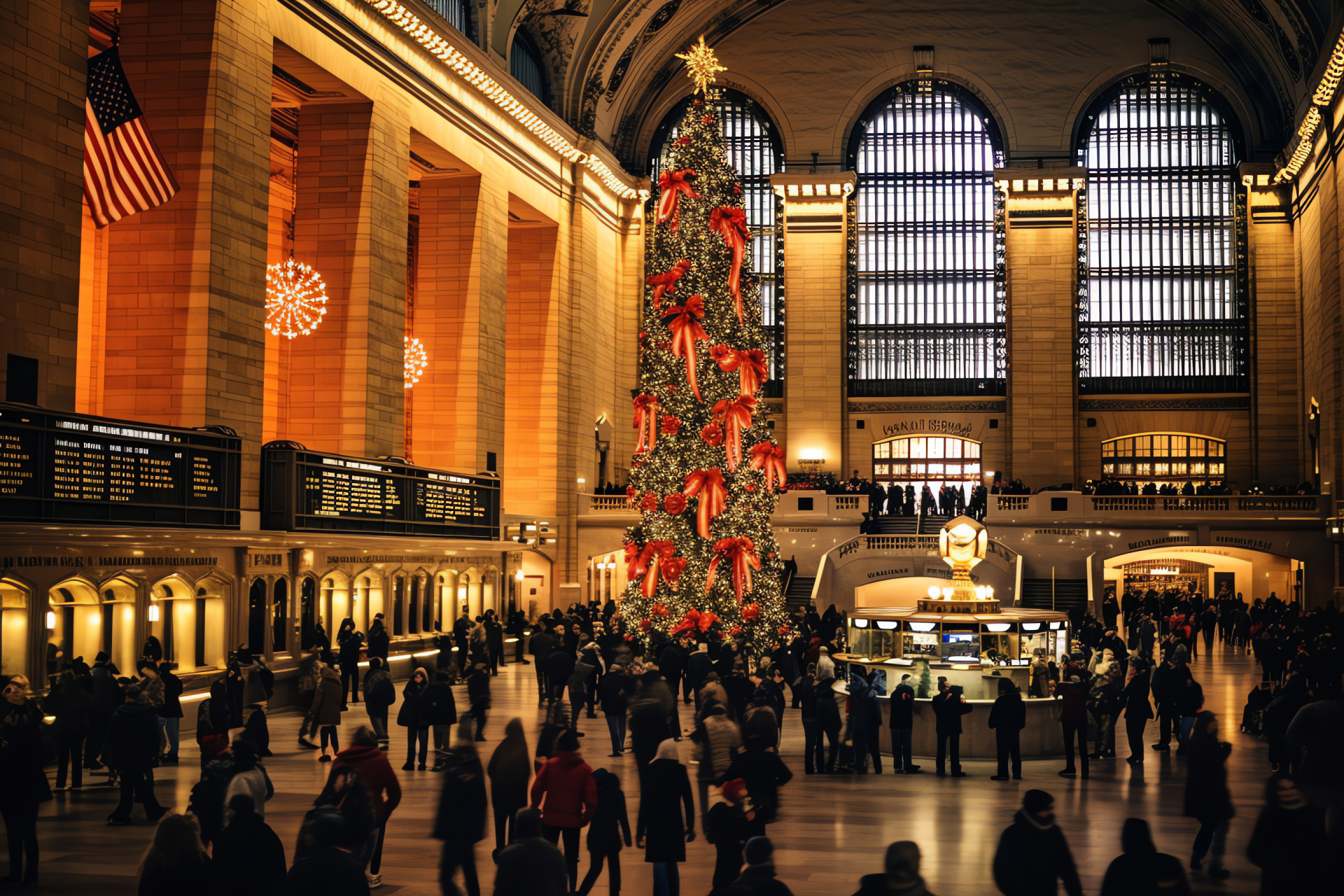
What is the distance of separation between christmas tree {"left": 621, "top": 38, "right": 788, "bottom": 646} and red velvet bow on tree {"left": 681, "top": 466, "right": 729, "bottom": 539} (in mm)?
25

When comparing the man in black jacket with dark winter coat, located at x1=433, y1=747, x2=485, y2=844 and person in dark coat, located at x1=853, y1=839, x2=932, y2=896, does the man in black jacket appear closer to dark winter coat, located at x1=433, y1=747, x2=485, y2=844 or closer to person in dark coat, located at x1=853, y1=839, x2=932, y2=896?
dark winter coat, located at x1=433, y1=747, x2=485, y2=844

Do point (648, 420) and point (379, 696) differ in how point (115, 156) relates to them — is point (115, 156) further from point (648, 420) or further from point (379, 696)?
point (648, 420)

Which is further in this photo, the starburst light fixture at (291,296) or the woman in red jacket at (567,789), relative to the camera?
the starburst light fixture at (291,296)

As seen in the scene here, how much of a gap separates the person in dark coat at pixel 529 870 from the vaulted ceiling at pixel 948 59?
1446 inches

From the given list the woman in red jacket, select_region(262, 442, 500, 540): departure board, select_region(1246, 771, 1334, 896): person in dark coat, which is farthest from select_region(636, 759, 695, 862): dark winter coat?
select_region(262, 442, 500, 540): departure board

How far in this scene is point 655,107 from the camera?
150 ft

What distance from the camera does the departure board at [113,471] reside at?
608 inches

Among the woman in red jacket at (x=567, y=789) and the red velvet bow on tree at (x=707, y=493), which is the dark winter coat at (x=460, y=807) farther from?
the red velvet bow on tree at (x=707, y=493)

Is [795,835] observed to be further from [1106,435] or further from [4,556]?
[1106,435]

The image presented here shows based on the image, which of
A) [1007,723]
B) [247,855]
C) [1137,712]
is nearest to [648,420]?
[1007,723]

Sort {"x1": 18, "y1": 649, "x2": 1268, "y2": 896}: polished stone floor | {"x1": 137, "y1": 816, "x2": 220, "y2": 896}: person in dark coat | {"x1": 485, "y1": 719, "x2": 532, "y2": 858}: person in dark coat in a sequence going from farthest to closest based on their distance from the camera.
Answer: {"x1": 18, "y1": 649, "x2": 1268, "y2": 896}: polished stone floor < {"x1": 485, "y1": 719, "x2": 532, "y2": 858}: person in dark coat < {"x1": 137, "y1": 816, "x2": 220, "y2": 896}: person in dark coat

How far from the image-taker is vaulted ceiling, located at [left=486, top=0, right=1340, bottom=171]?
141 ft

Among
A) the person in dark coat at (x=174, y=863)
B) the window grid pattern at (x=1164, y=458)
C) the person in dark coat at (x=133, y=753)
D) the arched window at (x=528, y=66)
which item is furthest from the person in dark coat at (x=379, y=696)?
the window grid pattern at (x=1164, y=458)

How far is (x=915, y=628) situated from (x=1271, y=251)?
1300 inches
